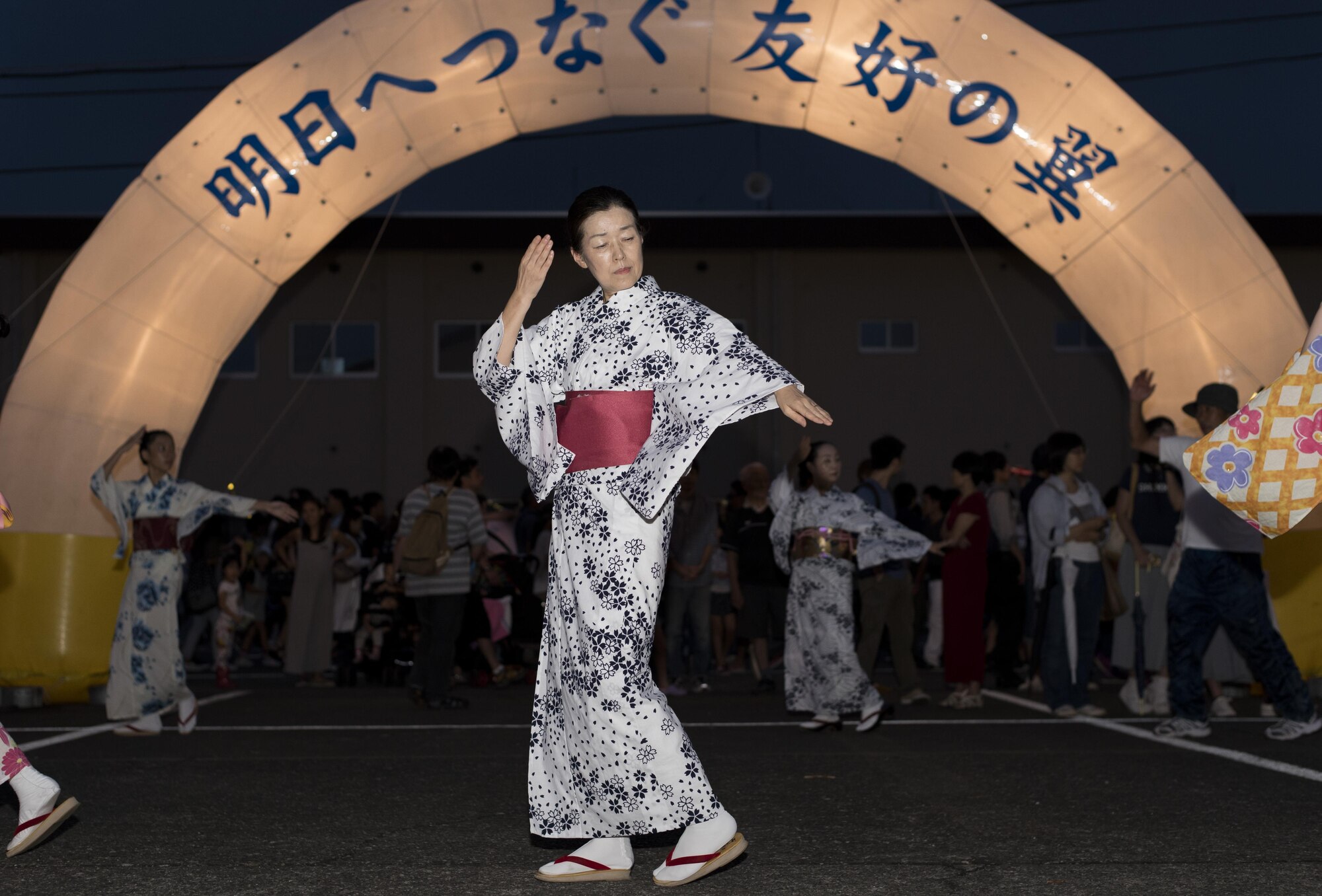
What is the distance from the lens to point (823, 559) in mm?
7863

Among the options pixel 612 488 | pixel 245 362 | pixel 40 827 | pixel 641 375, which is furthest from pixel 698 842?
pixel 245 362

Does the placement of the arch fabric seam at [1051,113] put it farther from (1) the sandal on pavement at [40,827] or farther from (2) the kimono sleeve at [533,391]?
(1) the sandal on pavement at [40,827]

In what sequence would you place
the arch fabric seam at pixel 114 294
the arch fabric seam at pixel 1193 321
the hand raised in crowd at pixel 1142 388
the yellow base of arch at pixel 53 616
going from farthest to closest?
the arch fabric seam at pixel 114 294, the yellow base of arch at pixel 53 616, the arch fabric seam at pixel 1193 321, the hand raised in crowd at pixel 1142 388

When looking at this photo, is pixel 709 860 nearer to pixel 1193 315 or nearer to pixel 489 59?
pixel 1193 315

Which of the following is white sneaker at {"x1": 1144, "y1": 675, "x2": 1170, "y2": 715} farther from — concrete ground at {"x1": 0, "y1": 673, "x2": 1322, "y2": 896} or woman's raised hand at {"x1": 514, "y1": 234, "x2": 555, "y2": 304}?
woman's raised hand at {"x1": 514, "y1": 234, "x2": 555, "y2": 304}

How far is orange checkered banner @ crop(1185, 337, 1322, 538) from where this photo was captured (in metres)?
3.92

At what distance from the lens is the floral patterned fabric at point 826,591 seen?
7.62m

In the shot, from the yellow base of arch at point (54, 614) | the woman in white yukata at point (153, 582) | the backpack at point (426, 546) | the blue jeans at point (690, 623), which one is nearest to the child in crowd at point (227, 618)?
the yellow base of arch at point (54, 614)

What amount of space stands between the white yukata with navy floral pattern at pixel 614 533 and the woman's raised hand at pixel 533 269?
0.56ft

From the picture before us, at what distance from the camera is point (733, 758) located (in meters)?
6.16

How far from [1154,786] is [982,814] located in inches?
36.8

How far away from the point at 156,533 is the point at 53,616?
1.70 meters

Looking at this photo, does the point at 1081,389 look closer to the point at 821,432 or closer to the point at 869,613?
the point at 821,432

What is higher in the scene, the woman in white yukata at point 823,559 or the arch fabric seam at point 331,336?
the arch fabric seam at point 331,336
